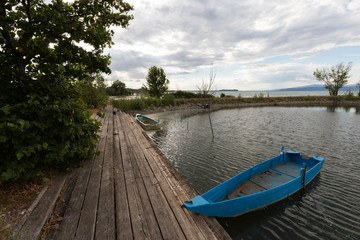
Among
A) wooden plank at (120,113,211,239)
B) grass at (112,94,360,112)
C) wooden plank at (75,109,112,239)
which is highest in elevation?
grass at (112,94,360,112)

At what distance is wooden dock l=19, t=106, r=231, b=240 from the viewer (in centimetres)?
244

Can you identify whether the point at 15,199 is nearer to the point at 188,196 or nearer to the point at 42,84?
the point at 42,84

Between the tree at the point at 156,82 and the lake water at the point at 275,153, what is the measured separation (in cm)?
2910

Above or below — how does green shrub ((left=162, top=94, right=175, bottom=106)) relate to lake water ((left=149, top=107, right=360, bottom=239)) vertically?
above

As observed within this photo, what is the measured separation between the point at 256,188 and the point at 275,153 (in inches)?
204

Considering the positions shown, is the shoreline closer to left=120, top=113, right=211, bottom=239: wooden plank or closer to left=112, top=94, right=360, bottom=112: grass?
left=112, top=94, right=360, bottom=112: grass

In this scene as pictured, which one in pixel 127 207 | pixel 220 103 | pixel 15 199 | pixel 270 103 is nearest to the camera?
pixel 15 199

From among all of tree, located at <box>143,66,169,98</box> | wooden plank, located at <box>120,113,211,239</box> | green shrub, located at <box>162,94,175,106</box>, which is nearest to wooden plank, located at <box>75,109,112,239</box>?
wooden plank, located at <box>120,113,211,239</box>

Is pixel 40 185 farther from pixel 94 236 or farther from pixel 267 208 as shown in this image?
pixel 267 208

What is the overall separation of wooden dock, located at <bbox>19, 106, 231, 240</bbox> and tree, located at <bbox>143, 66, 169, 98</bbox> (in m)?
38.6

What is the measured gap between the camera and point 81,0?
346 centimetres

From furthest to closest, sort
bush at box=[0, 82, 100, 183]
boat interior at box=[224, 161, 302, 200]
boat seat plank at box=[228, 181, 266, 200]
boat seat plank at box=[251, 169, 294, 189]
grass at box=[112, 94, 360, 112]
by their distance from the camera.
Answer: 1. grass at box=[112, 94, 360, 112]
2. boat seat plank at box=[251, 169, 294, 189]
3. boat interior at box=[224, 161, 302, 200]
4. boat seat plank at box=[228, 181, 266, 200]
5. bush at box=[0, 82, 100, 183]

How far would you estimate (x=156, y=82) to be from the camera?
41.8 metres

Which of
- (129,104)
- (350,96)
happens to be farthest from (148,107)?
(350,96)
